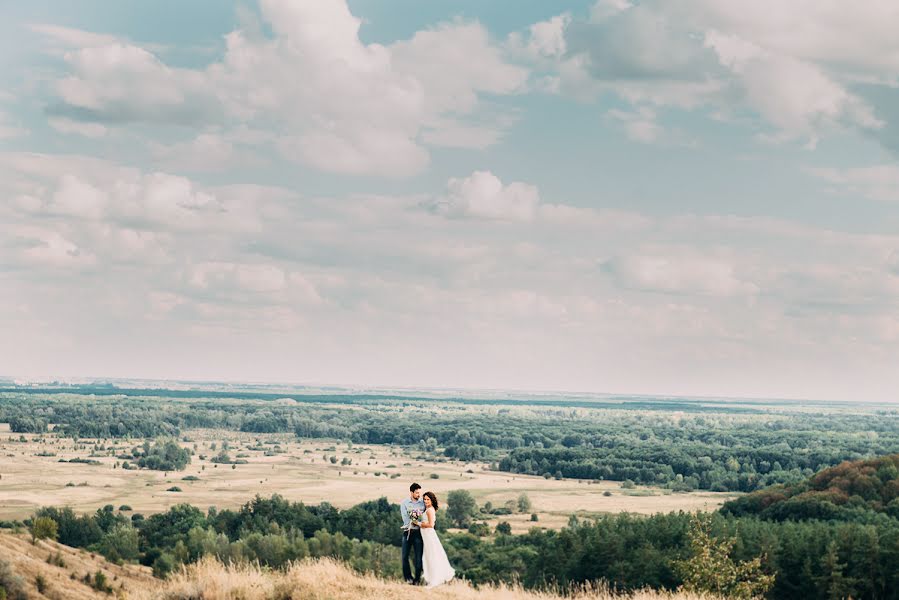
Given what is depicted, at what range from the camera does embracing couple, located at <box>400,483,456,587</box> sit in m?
29.7

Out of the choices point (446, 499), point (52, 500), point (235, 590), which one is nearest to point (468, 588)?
point (235, 590)

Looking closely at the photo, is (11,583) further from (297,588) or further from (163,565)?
(297,588)

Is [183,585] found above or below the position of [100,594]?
above

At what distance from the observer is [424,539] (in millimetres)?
30031

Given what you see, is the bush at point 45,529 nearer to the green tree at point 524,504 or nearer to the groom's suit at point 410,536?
the groom's suit at point 410,536

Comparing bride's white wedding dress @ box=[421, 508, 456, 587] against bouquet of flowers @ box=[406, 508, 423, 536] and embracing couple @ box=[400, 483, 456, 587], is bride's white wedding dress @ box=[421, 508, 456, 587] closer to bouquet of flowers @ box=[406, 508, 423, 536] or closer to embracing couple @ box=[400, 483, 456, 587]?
embracing couple @ box=[400, 483, 456, 587]

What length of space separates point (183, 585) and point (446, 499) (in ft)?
555

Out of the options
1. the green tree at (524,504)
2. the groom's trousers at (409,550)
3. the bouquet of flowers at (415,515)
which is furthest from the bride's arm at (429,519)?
the green tree at (524,504)

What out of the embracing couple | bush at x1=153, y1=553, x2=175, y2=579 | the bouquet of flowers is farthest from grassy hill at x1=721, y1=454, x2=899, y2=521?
the bouquet of flowers

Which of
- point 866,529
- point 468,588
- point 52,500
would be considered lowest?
point 52,500

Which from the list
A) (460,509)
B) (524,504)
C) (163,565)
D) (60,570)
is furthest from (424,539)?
(524,504)

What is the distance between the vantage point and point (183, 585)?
2541 cm

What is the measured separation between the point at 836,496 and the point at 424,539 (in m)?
111

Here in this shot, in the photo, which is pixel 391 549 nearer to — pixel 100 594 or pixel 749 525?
pixel 749 525
